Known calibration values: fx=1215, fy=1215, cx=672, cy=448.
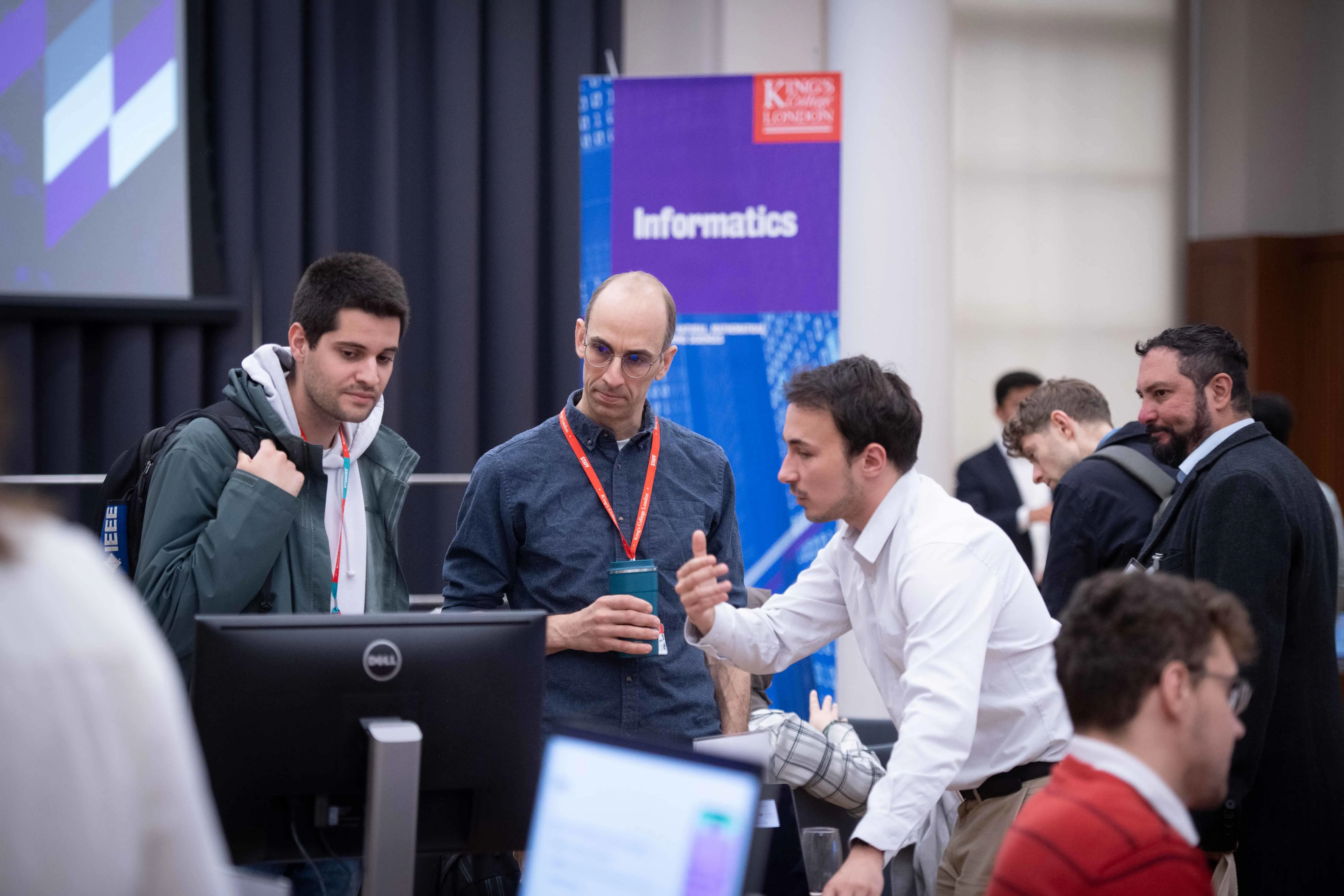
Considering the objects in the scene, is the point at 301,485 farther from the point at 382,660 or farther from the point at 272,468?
the point at 382,660

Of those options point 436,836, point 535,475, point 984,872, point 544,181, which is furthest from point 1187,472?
point 544,181

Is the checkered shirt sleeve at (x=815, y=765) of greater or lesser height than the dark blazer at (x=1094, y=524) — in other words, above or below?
below

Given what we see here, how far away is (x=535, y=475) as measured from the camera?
7.58 ft

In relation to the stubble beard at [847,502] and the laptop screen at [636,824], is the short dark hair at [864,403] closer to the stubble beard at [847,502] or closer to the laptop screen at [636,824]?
the stubble beard at [847,502]

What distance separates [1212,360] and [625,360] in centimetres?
133

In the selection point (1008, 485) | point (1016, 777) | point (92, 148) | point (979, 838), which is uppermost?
point (92, 148)

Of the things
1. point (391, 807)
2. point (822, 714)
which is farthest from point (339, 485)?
point (822, 714)

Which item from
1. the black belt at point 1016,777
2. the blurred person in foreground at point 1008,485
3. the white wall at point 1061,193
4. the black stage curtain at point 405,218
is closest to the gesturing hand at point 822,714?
the black belt at point 1016,777

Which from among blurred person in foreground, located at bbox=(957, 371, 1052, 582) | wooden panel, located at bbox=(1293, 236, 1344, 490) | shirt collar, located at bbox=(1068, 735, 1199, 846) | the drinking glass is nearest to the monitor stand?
the drinking glass

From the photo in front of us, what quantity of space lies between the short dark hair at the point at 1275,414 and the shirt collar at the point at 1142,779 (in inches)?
110

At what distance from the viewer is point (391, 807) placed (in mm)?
1494

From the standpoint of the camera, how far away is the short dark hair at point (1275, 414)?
3840mm

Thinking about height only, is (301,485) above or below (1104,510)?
above

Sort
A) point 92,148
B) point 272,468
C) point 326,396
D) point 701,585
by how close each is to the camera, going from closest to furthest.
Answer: point 701,585
point 272,468
point 326,396
point 92,148
